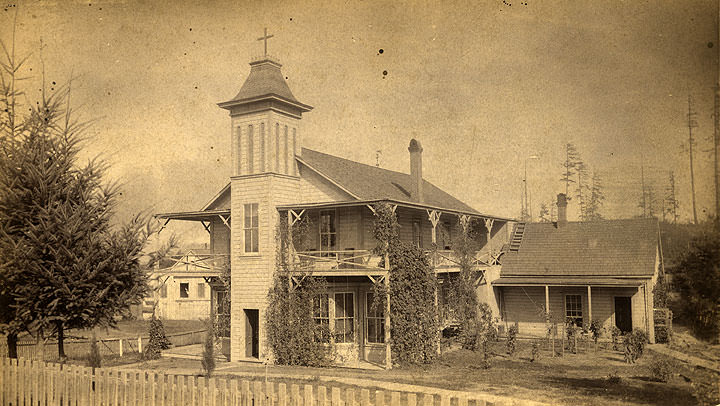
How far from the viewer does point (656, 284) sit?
26469mm

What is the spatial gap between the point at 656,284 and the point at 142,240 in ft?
73.1

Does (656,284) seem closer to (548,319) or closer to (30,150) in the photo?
(548,319)

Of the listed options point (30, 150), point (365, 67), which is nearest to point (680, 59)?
point (365, 67)

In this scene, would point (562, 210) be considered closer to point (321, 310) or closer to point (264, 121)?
point (321, 310)

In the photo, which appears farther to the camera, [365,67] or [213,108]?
[213,108]

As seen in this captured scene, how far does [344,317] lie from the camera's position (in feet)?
72.8

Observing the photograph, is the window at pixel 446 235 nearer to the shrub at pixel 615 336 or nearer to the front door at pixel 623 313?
the shrub at pixel 615 336

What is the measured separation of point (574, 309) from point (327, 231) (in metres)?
12.3

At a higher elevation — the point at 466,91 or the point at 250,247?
the point at 466,91

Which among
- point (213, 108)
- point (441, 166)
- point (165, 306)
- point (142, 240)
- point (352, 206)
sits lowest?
point (165, 306)

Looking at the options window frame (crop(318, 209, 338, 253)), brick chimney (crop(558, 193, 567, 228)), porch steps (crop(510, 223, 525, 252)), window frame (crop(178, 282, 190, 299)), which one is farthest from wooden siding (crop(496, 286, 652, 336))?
window frame (crop(178, 282, 190, 299))

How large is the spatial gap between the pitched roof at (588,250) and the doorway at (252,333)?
41.7ft

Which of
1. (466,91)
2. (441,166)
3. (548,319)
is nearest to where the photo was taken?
(466,91)

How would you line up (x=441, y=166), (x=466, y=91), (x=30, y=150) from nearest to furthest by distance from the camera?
1. (x=30, y=150)
2. (x=466, y=91)
3. (x=441, y=166)
